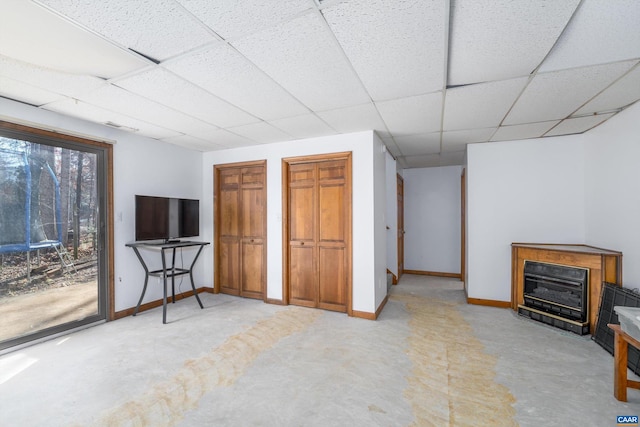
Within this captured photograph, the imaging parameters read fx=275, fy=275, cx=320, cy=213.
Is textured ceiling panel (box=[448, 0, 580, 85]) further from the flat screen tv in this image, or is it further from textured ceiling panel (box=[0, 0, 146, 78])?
the flat screen tv

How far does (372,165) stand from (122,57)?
2.86m

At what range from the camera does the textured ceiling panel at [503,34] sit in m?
1.50

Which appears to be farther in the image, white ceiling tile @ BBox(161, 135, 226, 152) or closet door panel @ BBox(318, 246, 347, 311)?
white ceiling tile @ BBox(161, 135, 226, 152)

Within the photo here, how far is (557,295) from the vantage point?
11.7ft

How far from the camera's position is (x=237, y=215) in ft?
15.9

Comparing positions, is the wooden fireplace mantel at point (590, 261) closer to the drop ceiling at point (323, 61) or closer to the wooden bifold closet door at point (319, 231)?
the drop ceiling at point (323, 61)

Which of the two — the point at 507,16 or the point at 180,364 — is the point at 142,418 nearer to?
the point at 180,364

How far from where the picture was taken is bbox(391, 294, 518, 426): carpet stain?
1966 mm

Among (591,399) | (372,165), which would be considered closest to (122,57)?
(372,165)

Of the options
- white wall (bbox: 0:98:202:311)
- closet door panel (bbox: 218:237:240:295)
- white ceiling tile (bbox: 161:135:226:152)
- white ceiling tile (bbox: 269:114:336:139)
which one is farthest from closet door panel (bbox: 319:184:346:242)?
white wall (bbox: 0:98:202:311)

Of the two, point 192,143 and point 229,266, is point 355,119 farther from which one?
point 229,266

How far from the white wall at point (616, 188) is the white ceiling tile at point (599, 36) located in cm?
146

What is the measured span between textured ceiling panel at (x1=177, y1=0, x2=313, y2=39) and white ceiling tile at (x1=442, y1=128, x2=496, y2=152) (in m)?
3.07

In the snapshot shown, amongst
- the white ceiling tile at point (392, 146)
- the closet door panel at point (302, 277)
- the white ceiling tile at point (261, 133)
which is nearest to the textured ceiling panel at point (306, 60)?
the white ceiling tile at point (261, 133)
